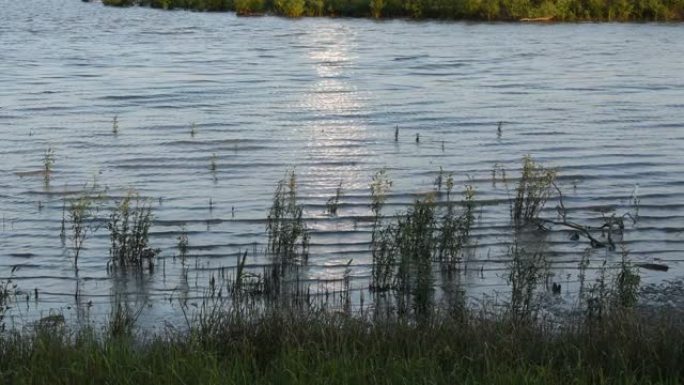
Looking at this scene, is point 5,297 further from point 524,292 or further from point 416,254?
point 524,292

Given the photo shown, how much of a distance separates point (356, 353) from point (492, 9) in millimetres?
40431

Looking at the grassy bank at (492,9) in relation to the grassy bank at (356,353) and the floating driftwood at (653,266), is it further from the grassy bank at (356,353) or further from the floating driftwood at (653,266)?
the grassy bank at (356,353)

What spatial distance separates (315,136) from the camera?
819 inches

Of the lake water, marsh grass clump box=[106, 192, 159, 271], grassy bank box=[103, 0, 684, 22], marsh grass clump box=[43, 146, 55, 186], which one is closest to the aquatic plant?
the lake water

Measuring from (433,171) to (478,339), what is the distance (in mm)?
9336

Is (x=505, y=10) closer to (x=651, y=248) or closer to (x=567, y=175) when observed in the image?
(x=567, y=175)

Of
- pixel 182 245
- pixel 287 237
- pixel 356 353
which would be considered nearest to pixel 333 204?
pixel 182 245

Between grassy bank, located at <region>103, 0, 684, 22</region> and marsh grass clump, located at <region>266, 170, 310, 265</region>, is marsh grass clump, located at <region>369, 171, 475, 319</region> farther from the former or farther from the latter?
grassy bank, located at <region>103, 0, 684, 22</region>

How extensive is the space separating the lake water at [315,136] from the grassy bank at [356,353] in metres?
2.61

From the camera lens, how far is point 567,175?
1728 cm

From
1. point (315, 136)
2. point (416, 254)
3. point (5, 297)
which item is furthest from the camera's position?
point (315, 136)

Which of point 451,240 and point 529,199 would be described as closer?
point 451,240

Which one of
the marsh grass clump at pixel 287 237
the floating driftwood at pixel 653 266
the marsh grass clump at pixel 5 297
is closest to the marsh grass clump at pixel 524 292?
the floating driftwood at pixel 653 266

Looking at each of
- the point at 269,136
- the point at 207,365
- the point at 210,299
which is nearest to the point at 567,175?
the point at 269,136
